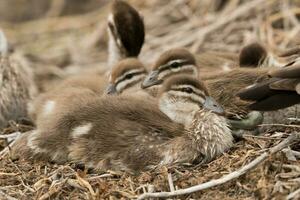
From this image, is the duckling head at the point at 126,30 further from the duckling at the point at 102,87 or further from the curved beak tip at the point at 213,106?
the curved beak tip at the point at 213,106

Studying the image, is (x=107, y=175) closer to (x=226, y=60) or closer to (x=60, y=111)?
(x=60, y=111)

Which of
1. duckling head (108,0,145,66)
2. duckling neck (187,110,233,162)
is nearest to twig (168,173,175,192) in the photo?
duckling neck (187,110,233,162)

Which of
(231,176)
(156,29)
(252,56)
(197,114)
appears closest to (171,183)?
(231,176)

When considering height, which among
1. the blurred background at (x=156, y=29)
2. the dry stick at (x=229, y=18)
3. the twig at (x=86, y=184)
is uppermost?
the twig at (x=86, y=184)

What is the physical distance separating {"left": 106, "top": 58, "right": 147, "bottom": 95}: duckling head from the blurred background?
2.03m

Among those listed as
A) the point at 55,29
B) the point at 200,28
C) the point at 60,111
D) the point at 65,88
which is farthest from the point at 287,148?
the point at 55,29

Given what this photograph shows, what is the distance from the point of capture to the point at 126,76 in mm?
6742

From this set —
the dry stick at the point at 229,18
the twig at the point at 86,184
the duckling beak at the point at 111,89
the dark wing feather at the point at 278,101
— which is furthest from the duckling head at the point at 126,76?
the dry stick at the point at 229,18

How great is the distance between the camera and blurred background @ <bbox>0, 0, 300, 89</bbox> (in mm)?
9164

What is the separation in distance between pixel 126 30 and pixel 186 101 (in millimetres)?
1574

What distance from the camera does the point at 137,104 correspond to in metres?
5.76

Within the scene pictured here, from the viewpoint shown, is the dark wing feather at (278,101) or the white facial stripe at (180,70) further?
the white facial stripe at (180,70)

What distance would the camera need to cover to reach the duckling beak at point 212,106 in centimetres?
573

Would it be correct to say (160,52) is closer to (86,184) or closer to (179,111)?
(179,111)
